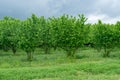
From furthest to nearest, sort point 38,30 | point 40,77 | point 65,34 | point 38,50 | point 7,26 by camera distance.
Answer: point 38,50, point 7,26, point 38,30, point 65,34, point 40,77

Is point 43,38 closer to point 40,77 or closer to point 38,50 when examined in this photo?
point 38,50

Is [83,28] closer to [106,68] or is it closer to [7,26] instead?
[106,68]

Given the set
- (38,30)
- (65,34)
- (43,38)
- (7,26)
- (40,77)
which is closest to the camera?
(40,77)

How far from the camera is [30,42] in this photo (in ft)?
129

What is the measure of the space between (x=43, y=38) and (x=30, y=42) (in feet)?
29.3

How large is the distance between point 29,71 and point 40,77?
64.7 inches

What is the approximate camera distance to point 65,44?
39188 millimetres

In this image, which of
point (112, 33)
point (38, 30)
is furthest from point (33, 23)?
point (112, 33)

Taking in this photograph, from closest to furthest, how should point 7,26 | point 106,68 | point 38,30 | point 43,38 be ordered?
point 106,68 → point 38,30 → point 43,38 → point 7,26

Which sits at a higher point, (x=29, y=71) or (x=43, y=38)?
(x=43, y=38)

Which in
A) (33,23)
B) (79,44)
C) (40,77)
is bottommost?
(40,77)

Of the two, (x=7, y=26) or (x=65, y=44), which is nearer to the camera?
(x=65, y=44)

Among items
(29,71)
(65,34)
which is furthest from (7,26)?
(29,71)

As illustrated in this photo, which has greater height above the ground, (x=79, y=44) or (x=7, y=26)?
(x=7, y=26)
